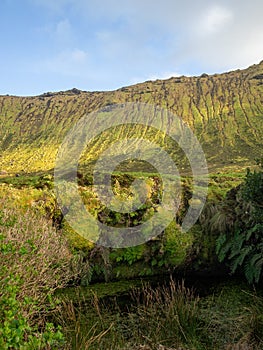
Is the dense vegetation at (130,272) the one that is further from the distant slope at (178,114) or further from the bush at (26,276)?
the distant slope at (178,114)

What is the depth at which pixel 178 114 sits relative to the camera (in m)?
139

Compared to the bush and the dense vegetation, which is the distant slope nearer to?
the dense vegetation

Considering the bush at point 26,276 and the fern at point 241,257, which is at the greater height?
the bush at point 26,276

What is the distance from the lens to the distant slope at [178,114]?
4409 inches

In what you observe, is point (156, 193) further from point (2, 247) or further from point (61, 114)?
point (61, 114)

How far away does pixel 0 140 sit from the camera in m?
136

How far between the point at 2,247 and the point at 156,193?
25.2ft

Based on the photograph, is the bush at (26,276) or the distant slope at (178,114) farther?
the distant slope at (178,114)

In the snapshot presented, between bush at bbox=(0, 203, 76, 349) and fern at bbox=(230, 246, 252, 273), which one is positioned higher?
bush at bbox=(0, 203, 76, 349)

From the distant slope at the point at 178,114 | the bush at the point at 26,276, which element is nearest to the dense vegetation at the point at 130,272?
the bush at the point at 26,276

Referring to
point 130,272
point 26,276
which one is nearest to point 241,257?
point 130,272

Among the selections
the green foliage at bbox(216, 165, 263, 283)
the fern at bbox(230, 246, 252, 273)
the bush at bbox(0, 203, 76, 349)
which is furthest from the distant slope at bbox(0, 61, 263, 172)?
the bush at bbox(0, 203, 76, 349)

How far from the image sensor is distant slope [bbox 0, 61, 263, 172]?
11200 cm

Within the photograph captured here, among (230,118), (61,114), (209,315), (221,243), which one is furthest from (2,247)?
(61,114)
